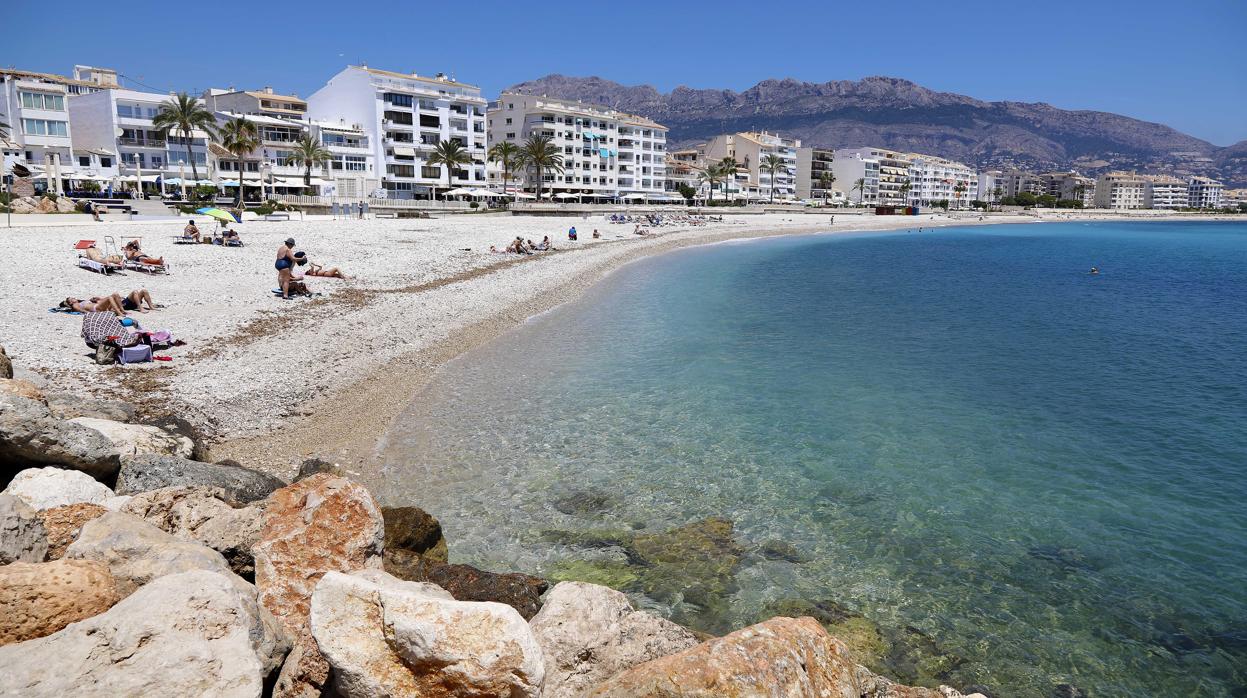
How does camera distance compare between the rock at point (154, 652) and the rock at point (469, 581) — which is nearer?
the rock at point (154, 652)

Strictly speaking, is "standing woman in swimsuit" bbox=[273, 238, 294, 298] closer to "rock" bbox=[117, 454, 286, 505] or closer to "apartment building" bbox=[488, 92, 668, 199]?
"rock" bbox=[117, 454, 286, 505]

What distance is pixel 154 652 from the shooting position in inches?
140

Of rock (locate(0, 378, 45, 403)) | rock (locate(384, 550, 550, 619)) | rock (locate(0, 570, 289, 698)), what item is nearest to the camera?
rock (locate(0, 570, 289, 698))

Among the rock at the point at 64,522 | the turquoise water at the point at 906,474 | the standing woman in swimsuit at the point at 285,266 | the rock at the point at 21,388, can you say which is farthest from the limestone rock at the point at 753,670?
the standing woman in swimsuit at the point at 285,266

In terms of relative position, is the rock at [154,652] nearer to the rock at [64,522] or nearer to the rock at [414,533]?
the rock at [64,522]

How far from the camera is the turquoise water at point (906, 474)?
7.99 m

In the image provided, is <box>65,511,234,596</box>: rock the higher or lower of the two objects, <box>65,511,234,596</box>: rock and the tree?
the lower

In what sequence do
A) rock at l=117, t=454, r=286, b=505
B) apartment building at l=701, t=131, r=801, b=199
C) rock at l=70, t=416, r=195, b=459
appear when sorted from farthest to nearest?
apartment building at l=701, t=131, r=801, b=199 → rock at l=70, t=416, r=195, b=459 → rock at l=117, t=454, r=286, b=505

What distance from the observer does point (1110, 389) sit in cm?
1797

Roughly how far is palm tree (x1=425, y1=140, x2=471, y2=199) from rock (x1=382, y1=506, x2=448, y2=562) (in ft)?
249

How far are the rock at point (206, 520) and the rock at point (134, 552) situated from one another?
65 cm

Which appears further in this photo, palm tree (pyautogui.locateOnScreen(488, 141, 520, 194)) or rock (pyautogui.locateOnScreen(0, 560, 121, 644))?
palm tree (pyautogui.locateOnScreen(488, 141, 520, 194))

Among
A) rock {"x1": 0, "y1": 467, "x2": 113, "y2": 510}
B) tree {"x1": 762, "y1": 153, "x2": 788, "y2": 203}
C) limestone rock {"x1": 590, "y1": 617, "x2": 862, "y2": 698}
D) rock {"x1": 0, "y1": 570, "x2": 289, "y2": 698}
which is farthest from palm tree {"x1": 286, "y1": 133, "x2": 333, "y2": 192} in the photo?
tree {"x1": 762, "y1": 153, "x2": 788, "y2": 203}

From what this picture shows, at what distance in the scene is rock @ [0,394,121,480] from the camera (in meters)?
6.61
